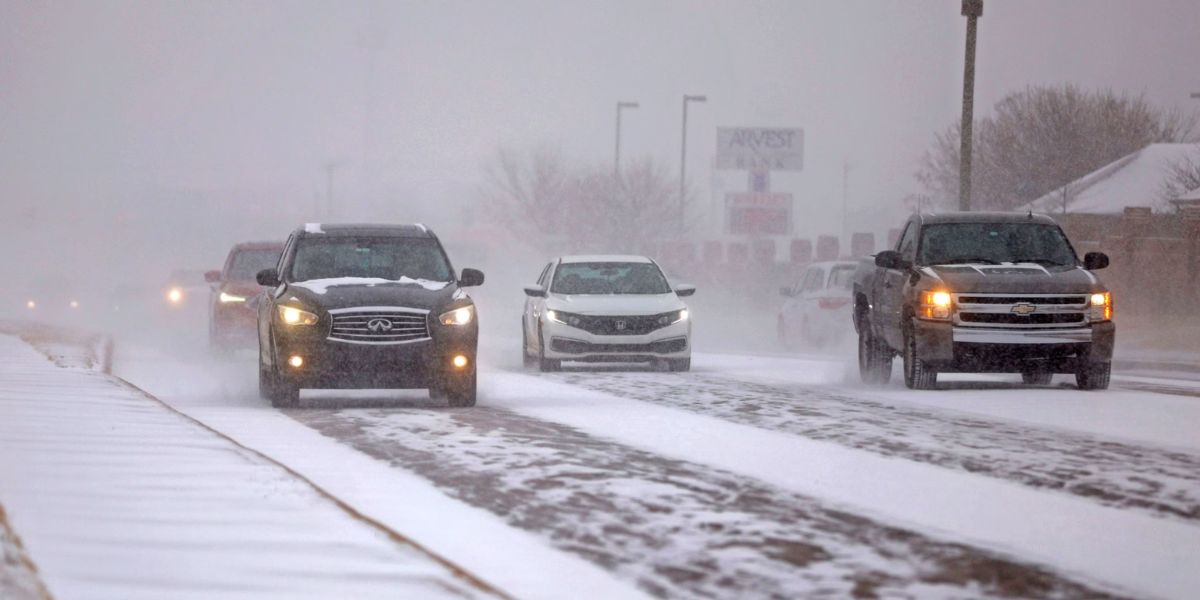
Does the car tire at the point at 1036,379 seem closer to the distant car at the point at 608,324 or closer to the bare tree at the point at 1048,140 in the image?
the distant car at the point at 608,324

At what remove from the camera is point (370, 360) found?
1738 centimetres

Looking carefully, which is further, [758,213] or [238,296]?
[758,213]

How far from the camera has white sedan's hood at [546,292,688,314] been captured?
23703 mm

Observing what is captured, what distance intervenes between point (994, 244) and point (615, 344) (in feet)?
16.3

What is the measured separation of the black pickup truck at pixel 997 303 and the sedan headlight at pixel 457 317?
5.09 metres

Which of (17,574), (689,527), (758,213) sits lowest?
(689,527)

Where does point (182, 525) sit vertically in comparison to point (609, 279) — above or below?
below

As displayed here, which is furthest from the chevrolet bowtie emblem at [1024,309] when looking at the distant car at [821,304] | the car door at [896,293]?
the distant car at [821,304]

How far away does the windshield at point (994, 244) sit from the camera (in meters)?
20.9

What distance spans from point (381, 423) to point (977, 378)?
33.6 feet

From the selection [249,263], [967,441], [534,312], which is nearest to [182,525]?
[967,441]

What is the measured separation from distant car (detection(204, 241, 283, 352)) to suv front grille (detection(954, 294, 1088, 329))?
11.8 meters

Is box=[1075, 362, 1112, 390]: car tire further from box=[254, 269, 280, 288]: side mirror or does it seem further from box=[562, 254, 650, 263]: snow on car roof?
box=[254, 269, 280, 288]: side mirror

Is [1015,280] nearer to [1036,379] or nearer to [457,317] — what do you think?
[1036,379]
